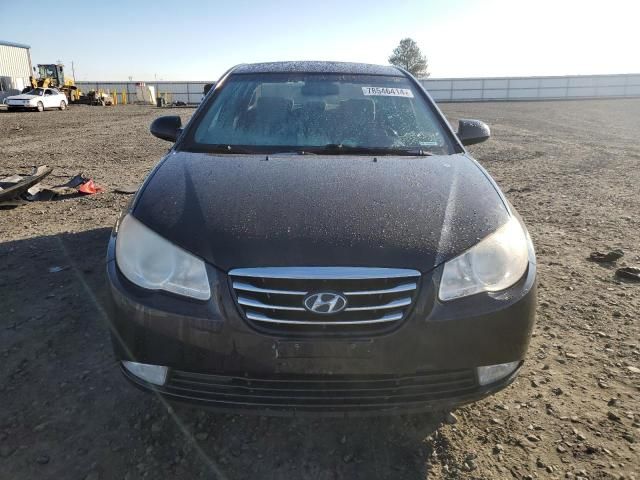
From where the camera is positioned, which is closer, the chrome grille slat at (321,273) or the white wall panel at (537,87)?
the chrome grille slat at (321,273)

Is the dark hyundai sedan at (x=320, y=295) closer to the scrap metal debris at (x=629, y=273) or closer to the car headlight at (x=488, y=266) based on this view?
the car headlight at (x=488, y=266)

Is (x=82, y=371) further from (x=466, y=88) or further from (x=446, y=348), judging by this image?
(x=466, y=88)

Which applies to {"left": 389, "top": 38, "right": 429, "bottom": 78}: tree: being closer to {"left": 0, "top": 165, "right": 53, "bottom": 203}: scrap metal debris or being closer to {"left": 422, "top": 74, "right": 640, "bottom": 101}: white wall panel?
{"left": 422, "top": 74, "right": 640, "bottom": 101}: white wall panel

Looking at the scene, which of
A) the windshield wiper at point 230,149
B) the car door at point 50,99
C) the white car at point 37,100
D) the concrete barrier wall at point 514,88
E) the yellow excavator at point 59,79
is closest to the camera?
the windshield wiper at point 230,149

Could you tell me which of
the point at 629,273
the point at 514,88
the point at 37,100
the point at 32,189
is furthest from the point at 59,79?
the point at 629,273

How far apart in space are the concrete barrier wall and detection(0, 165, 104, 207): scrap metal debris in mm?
41441

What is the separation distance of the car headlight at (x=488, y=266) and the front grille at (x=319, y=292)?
0.55 ft

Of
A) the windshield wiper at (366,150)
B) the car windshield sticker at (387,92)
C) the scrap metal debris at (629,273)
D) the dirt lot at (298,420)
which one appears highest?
the car windshield sticker at (387,92)

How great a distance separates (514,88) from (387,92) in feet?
165

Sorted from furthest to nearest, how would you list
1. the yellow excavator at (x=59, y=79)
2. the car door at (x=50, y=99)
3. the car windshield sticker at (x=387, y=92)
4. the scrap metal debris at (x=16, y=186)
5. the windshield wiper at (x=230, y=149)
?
the yellow excavator at (x=59, y=79) → the car door at (x=50, y=99) → the scrap metal debris at (x=16, y=186) → the car windshield sticker at (x=387, y=92) → the windshield wiper at (x=230, y=149)

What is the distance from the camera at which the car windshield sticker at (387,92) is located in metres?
3.17

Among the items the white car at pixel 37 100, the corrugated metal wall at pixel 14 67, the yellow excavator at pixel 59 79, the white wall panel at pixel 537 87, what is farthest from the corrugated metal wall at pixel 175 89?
the white wall panel at pixel 537 87

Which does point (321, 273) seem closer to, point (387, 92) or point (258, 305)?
point (258, 305)

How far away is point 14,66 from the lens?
43.3 m
